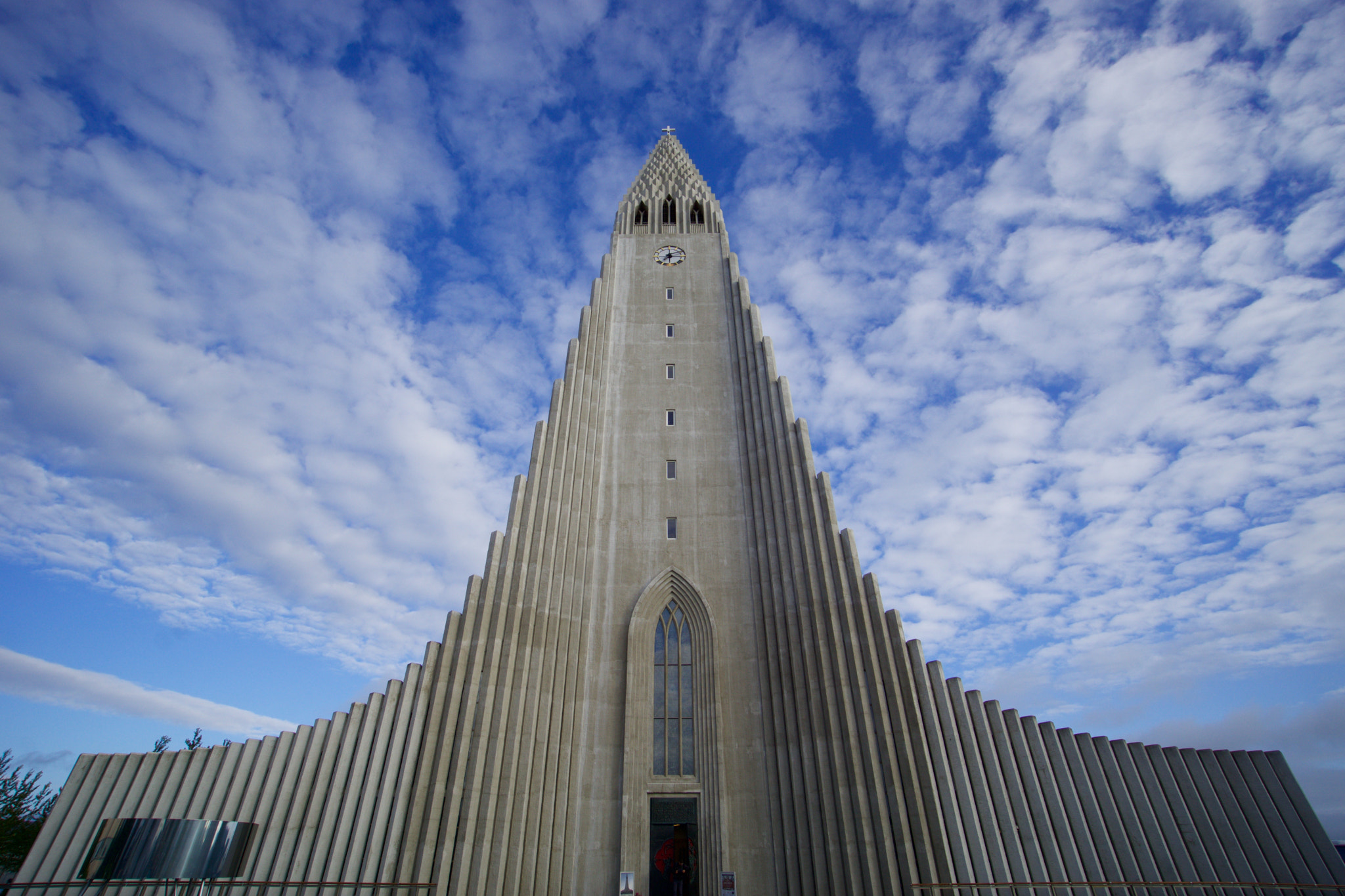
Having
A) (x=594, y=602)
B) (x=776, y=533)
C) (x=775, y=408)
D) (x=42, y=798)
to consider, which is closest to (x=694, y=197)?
(x=775, y=408)

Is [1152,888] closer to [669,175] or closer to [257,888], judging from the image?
[257,888]

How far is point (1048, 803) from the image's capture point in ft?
52.7

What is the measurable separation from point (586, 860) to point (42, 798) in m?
39.7

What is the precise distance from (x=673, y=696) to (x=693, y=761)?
1.88m

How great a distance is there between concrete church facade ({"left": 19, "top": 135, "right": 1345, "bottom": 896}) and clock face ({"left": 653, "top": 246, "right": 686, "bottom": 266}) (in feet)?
35.2

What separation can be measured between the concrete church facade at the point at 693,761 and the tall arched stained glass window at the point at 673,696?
67mm

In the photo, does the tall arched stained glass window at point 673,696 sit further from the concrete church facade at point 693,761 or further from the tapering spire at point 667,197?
the tapering spire at point 667,197

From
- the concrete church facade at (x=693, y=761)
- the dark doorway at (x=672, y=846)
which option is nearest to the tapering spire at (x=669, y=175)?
the concrete church facade at (x=693, y=761)

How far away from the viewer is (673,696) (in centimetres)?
1978

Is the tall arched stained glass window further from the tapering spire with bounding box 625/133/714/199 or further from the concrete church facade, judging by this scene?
the tapering spire with bounding box 625/133/714/199

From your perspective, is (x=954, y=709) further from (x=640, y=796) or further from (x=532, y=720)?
(x=532, y=720)

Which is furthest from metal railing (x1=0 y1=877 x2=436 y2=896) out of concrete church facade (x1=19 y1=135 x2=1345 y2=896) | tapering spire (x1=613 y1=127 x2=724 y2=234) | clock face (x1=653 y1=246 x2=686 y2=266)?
tapering spire (x1=613 y1=127 x2=724 y2=234)

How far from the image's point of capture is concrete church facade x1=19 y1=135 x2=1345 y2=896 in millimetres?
15633

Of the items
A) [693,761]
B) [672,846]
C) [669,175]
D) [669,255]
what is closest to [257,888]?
[672,846]
